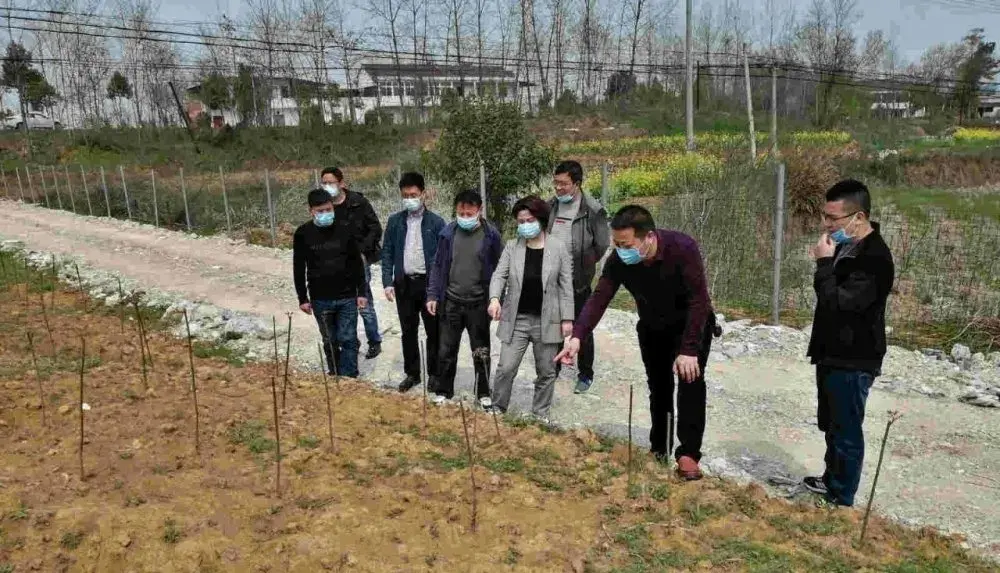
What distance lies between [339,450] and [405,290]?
187cm

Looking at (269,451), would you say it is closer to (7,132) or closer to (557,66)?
(7,132)

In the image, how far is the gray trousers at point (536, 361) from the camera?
14.5 ft

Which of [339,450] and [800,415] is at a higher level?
[339,450]

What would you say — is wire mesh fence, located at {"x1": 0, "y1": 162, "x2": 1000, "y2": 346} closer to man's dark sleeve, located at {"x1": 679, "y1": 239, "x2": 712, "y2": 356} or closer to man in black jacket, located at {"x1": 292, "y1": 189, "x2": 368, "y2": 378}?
man's dark sleeve, located at {"x1": 679, "y1": 239, "x2": 712, "y2": 356}

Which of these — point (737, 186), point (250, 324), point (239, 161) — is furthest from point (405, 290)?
point (239, 161)

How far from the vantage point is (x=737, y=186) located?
823 cm

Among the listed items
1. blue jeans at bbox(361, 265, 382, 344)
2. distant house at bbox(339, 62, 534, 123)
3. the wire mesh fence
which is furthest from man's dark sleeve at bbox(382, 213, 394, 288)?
distant house at bbox(339, 62, 534, 123)

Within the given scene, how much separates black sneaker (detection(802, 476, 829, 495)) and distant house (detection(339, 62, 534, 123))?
127 feet

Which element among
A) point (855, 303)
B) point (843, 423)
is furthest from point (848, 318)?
point (843, 423)

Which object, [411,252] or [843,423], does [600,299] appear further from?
[411,252]

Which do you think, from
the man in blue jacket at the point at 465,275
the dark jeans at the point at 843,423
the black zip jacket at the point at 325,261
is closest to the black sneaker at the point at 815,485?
the dark jeans at the point at 843,423

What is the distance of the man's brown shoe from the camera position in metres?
3.47

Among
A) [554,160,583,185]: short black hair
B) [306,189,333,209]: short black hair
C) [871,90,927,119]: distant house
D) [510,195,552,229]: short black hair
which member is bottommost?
[510,195,552,229]: short black hair

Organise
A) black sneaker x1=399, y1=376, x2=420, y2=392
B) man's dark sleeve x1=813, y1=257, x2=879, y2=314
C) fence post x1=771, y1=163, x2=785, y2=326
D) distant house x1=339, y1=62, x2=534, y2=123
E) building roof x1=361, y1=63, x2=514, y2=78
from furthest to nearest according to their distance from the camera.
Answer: building roof x1=361, y1=63, x2=514, y2=78 < distant house x1=339, y1=62, x2=534, y2=123 < fence post x1=771, y1=163, x2=785, y2=326 < black sneaker x1=399, y1=376, x2=420, y2=392 < man's dark sleeve x1=813, y1=257, x2=879, y2=314
